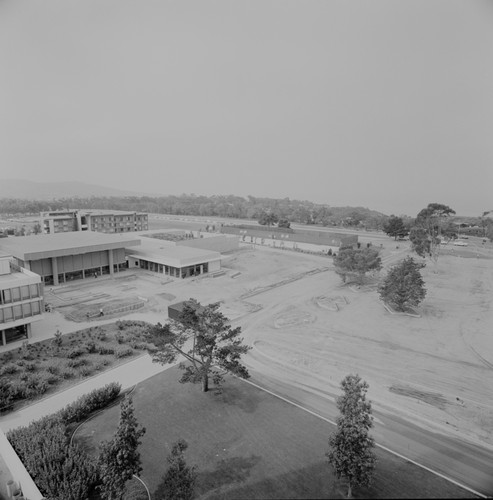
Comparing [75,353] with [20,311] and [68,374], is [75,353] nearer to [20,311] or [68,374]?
[68,374]

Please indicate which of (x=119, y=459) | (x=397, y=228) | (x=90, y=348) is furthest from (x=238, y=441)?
(x=397, y=228)

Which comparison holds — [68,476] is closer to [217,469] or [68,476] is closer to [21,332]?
[217,469]

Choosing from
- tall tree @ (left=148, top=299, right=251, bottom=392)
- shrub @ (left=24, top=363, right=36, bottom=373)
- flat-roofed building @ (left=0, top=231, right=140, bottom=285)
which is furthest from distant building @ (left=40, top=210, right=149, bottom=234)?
tall tree @ (left=148, top=299, right=251, bottom=392)

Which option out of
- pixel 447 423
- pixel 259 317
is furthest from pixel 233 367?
pixel 259 317

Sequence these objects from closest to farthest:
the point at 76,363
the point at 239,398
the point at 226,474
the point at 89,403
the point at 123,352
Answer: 1. the point at 226,474
2. the point at 89,403
3. the point at 239,398
4. the point at 76,363
5. the point at 123,352

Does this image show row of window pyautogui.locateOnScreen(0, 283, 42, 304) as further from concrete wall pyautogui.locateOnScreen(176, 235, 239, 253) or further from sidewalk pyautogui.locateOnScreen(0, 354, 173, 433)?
concrete wall pyautogui.locateOnScreen(176, 235, 239, 253)

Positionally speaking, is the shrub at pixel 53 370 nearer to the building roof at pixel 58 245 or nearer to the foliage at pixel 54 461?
the foliage at pixel 54 461
